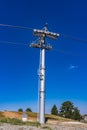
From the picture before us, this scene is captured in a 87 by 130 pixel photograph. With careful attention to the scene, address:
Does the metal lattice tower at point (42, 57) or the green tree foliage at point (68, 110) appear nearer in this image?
the metal lattice tower at point (42, 57)

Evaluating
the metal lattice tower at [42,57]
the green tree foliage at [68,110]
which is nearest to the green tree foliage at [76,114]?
the green tree foliage at [68,110]

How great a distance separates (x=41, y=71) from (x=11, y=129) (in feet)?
87.4

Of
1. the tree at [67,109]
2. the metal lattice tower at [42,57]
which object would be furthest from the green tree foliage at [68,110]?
the metal lattice tower at [42,57]

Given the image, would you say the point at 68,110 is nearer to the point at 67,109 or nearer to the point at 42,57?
the point at 67,109

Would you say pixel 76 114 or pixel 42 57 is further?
pixel 76 114

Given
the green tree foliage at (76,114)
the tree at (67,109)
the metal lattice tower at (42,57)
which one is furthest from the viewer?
the tree at (67,109)

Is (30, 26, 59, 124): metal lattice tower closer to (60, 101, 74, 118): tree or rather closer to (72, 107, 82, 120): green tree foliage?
(72, 107, 82, 120): green tree foliage

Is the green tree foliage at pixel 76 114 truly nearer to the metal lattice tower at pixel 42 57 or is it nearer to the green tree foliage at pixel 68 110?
the green tree foliage at pixel 68 110

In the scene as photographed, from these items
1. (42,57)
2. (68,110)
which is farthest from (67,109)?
(42,57)

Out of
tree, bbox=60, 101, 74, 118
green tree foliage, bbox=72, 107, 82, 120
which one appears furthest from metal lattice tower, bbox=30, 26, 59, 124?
tree, bbox=60, 101, 74, 118

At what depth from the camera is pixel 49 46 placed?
56188mm

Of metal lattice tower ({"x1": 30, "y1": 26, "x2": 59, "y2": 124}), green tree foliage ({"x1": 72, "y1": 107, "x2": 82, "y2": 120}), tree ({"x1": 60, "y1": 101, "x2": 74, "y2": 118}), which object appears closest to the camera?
metal lattice tower ({"x1": 30, "y1": 26, "x2": 59, "y2": 124})

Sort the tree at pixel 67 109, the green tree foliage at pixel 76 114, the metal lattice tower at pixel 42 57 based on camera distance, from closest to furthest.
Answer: the metal lattice tower at pixel 42 57, the green tree foliage at pixel 76 114, the tree at pixel 67 109

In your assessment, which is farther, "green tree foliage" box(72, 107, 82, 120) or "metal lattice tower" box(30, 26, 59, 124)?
"green tree foliage" box(72, 107, 82, 120)
